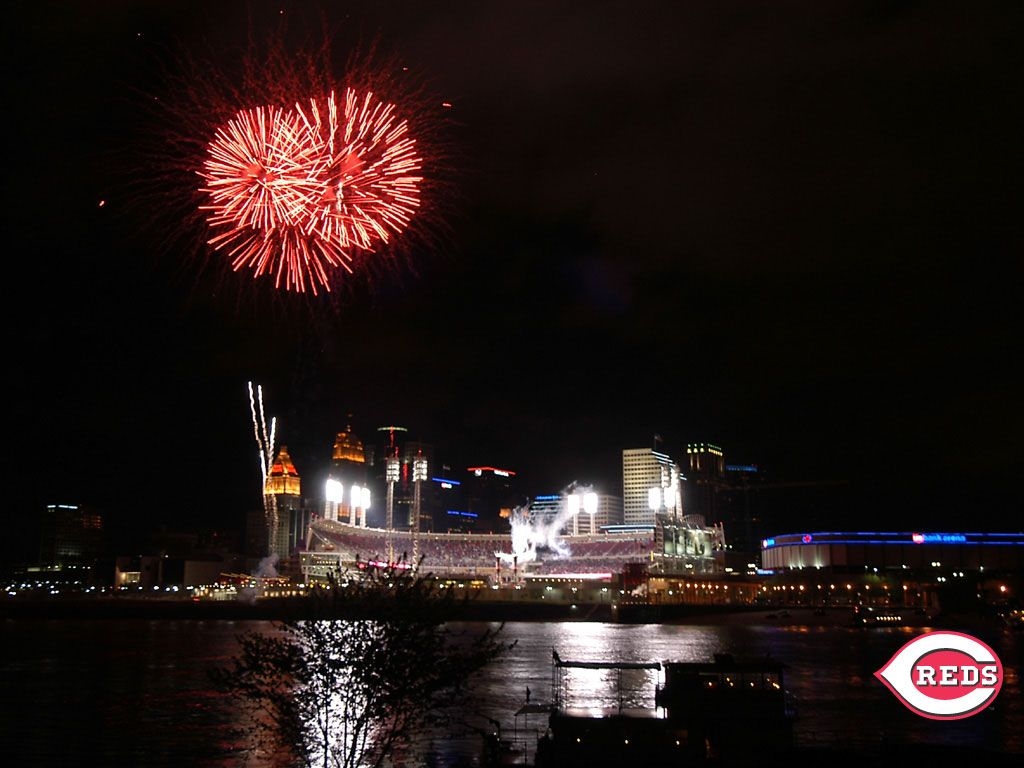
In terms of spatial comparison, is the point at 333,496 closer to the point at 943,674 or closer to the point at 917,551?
the point at 917,551

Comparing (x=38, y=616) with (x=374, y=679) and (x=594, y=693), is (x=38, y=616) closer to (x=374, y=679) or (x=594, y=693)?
(x=594, y=693)

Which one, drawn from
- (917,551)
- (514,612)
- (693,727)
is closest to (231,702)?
(693,727)

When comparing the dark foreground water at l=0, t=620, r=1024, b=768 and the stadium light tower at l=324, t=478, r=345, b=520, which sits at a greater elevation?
the stadium light tower at l=324, t=478, r=345, b=520

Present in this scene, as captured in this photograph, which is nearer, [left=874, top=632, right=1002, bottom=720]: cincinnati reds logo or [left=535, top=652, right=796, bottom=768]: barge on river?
[left=874, top=632, right=1002, bottom=720]: cincinnati reds logo

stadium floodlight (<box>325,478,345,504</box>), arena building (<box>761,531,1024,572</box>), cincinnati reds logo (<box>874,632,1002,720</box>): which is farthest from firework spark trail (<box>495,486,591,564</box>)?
cincinnati reds logo (<box>874,632,1002,720</box>)

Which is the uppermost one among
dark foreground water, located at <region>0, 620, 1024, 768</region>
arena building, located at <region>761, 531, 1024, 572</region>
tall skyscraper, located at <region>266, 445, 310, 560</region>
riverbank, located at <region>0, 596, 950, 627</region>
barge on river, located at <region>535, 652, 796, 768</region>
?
tall skyscraper, located at <region>266, 445, 310, 560</region>

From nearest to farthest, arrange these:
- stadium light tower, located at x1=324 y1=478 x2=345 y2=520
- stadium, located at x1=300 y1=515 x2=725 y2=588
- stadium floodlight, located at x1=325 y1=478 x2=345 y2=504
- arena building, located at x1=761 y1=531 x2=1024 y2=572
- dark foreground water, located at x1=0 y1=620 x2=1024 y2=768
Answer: dark foreground water, located at x1=0 y1=620 x2=1024 y2=768 < stadium, located at x1=300 y1=515 x2=725 y2=588 < arena building, located at x1=761 y1=531 x2=1024 y2=572 < stadium floodlight, located at x1=325 y1=478 x2=345 y2=504 < stadium light tower, located at x1=324 y1=478 x2=345 y2=520

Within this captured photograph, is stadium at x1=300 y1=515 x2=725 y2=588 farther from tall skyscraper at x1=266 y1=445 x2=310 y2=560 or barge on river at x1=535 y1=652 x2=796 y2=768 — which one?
barge on river at x1=535 y1=652 x2=796 y2=768
